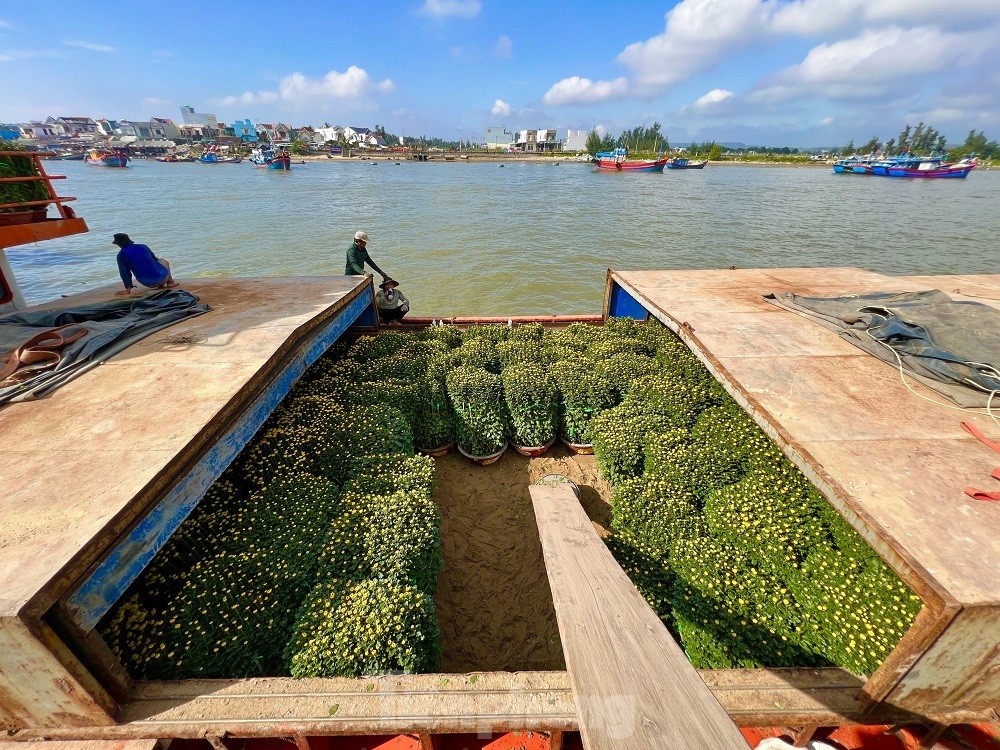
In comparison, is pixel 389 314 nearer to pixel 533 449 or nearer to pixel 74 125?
pixel 533 449

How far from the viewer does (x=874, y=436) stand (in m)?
3.81

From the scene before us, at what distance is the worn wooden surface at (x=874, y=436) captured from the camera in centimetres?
271

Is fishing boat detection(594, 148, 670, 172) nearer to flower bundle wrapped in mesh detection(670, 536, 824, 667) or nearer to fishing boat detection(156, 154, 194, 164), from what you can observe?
flower bundle wrapped in mesh detection(670, 536, 824, 667)

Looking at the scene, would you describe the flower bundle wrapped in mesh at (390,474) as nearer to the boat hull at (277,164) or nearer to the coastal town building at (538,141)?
the boat hull at (277,164)

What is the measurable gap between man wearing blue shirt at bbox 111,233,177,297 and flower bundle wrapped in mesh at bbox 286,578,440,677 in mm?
6709

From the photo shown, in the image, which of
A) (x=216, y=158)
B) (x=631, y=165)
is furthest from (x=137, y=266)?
(x=216, y=158)

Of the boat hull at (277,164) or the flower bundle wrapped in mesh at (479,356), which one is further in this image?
the boat hull at (277,164)

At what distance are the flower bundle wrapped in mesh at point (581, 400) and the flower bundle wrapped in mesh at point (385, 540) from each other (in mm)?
2913

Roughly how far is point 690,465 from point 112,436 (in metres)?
5.99

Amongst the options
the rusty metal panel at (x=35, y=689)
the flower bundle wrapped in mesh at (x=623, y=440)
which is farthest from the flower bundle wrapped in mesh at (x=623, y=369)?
the rusty metal panel at (x=35, y=689)

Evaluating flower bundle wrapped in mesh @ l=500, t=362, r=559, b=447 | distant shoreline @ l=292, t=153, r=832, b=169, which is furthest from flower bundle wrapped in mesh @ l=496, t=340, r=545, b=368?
distant shoreline @ l=292, t=153, r=832, b=169

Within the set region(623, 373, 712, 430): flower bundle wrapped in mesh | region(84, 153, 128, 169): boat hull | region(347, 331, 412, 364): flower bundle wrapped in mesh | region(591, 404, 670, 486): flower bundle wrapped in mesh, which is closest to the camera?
region(591, 404, 670, 486): flower bundle wrapped in mesh

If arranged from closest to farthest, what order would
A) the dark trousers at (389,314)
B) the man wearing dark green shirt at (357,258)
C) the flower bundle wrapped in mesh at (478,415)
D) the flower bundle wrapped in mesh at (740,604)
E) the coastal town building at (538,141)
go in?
the flower bundle wrapped in mesh at (740,604), the flower bundle wrapped in mesh at (478,415), the man wearing dark green shirt at (357,258), the dark trousers at (389,314), the coastal town building at (538,141)

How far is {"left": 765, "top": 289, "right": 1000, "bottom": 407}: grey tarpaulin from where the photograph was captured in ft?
14.3
